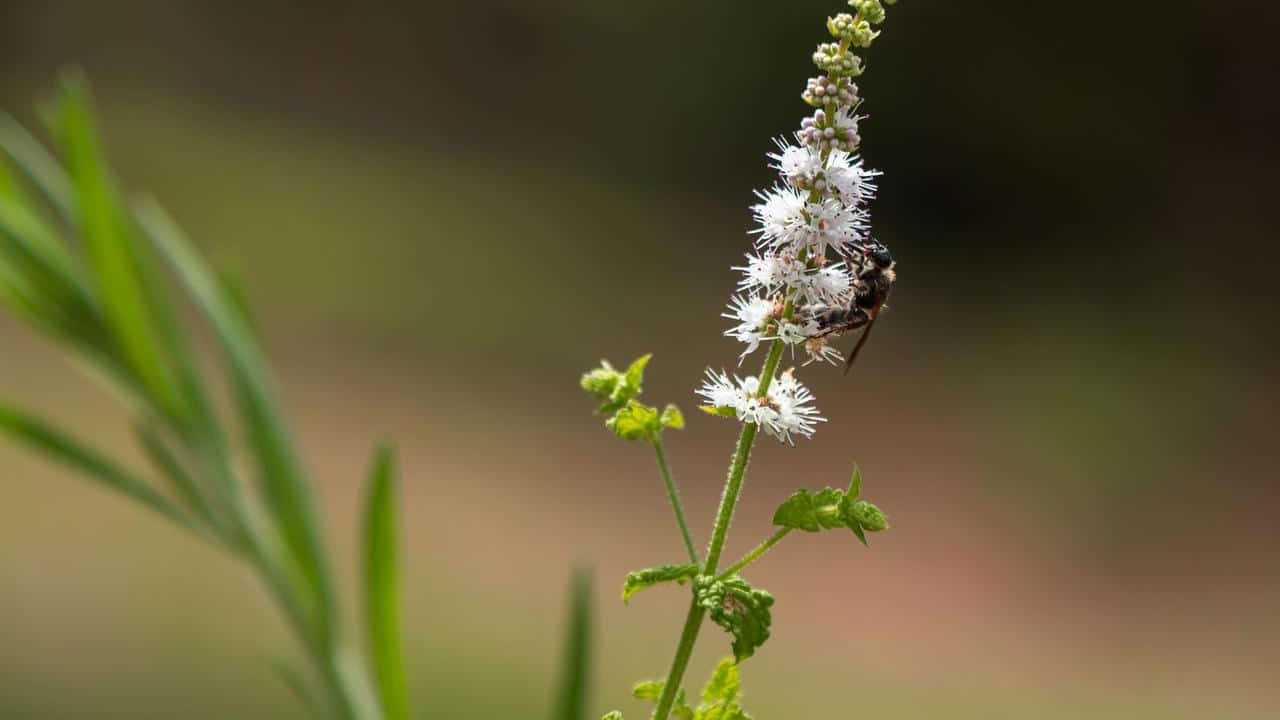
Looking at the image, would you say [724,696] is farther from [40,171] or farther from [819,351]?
[40,171]

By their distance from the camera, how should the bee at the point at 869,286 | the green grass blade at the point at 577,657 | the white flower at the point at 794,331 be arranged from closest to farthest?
the green grass blade at the point at 577,657 < the white flower at the point at 794,331 < the bee at the point at 869,286

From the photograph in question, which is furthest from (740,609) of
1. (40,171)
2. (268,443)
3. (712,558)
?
(40,171)

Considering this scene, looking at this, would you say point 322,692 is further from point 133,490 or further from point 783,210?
point 783,210

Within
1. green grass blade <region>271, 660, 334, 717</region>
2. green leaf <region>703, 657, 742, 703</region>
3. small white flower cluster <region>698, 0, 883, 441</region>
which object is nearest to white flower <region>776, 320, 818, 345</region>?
small white flower cluster <region>698, 0, 883, 441</region>

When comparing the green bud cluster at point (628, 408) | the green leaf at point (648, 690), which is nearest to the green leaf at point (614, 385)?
the green bud cluster at point (628, 408)

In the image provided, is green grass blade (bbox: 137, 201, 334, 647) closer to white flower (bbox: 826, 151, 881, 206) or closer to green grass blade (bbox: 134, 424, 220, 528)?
green grass blade (bbox: 134, 424, 220, 528)

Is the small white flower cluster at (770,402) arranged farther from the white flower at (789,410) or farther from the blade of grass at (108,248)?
the blade of grass at (108,248)
